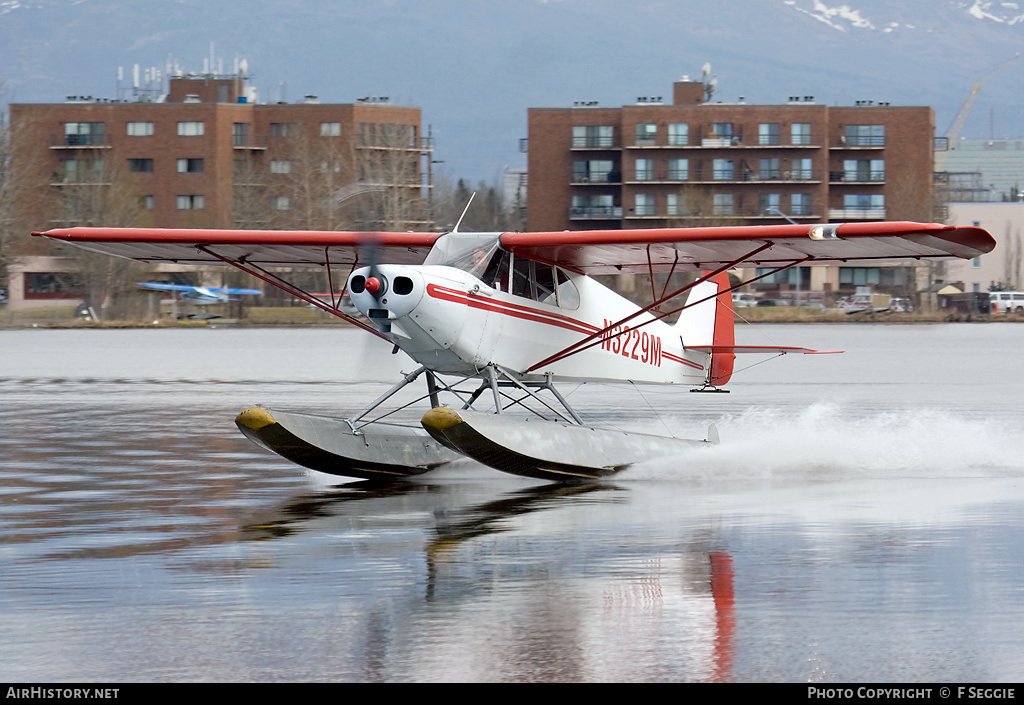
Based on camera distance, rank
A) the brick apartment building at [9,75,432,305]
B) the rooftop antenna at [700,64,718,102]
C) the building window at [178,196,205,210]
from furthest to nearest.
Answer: the rooftop antenna at [700,64,718,102], the building window at [178,196,205,210], the brick apartment building at [9,75,432,305]

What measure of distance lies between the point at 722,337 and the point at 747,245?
4019 mm

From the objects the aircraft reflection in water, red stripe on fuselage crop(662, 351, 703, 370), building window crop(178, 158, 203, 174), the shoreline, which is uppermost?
building window crop(178, 158, 203, 174)

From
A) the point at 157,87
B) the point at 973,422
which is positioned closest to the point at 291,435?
the point at 973,422

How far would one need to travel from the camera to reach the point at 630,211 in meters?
99.9

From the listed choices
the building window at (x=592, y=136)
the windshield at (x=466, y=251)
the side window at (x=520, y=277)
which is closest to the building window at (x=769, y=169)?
the building window at (x=592, y=136)

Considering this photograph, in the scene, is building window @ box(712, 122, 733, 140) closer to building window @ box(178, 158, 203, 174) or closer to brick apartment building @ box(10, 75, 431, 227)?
brick apartment building @ box(10, 75, 431, 227)

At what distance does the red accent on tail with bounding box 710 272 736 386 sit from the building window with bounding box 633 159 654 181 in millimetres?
82860

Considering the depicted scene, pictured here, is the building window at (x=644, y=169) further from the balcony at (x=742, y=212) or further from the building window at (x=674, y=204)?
the balcony at (x=742, y=212)

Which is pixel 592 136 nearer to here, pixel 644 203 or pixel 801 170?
pixel 644 203

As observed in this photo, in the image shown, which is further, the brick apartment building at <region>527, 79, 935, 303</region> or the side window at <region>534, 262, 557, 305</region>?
the brick apartment building at <region>527, 79, 935, 303</region>

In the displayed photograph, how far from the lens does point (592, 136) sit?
100438mm

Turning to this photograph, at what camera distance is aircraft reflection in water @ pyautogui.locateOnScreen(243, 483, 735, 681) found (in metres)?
6.02

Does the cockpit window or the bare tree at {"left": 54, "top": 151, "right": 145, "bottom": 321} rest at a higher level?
the bare tree at {"left": 54, "top": 151, "right": 145, "bottom": 321}

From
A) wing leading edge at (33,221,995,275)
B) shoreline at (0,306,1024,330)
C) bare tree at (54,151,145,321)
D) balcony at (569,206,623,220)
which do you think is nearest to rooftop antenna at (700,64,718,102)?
balcony at (569,206,623,220)
